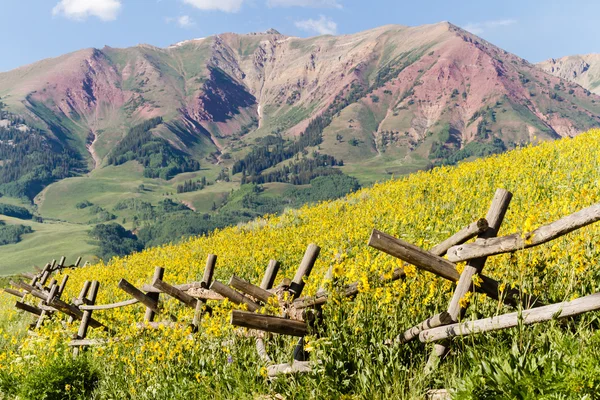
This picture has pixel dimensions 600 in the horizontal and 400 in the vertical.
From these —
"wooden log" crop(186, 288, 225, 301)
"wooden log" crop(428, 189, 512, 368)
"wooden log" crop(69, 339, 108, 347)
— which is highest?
"wooden log" crop(428, 189, 512, 368)

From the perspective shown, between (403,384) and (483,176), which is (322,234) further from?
(403,384)

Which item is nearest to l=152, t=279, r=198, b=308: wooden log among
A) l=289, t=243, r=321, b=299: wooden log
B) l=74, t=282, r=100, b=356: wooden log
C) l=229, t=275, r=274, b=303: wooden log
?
l=229, t=275, r=274, b=303: wooden log

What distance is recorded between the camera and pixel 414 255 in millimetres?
4590

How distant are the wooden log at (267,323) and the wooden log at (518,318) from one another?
1.49 meters

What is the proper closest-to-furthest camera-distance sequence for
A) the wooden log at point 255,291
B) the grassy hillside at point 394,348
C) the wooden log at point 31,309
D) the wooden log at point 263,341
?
the grassy hillside at point 394,348 → the wooden log at point 263,341 → the wooden log at point 255,291 → the wooden log at point 31,309

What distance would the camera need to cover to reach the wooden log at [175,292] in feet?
27.9

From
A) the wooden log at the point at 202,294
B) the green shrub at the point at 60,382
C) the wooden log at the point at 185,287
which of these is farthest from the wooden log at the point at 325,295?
the green shrub at the point at 60,382

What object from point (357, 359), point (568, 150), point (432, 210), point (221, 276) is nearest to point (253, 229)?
point (221, 276)

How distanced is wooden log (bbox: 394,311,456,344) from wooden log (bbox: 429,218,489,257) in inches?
25.6

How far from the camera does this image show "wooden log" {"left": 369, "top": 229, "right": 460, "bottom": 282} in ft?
15.1

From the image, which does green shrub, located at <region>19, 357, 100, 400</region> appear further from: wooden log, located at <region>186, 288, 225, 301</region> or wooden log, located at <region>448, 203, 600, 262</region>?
wooden log, located at <region>448, 203, 600, 262</region>

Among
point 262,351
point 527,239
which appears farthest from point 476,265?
point 262,351

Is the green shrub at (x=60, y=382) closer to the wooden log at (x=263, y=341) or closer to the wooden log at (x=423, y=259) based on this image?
the wooden log at (x=263, y=341)

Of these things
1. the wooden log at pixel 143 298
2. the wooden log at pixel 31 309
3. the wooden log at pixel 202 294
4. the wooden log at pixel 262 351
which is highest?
the wooden log at pixel 202 294
